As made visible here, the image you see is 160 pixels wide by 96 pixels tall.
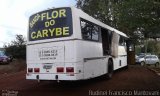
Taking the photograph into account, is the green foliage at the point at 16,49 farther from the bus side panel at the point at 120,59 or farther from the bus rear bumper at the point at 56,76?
the bus rear bumper at the point at 56,76

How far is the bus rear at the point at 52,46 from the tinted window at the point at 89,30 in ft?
3.07

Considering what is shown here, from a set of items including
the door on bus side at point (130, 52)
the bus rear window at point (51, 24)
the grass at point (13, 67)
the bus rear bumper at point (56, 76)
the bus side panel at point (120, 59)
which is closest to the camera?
the bus rear bumper at point (56, 76)

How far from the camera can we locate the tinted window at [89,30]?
13.7 m

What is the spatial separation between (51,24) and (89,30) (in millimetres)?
1903

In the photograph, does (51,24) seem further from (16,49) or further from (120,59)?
(16,49)

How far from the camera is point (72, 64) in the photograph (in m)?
12.5

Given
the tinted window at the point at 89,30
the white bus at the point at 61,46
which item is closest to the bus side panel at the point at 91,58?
the white bus at the point at 61,46

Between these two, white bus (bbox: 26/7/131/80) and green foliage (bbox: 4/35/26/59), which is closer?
white bus (bbox: 26/7/131/80)

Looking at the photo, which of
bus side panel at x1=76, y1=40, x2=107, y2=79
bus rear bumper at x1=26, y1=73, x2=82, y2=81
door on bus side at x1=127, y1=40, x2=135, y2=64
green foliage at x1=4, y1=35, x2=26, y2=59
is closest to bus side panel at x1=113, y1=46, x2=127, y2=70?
door on bus side at x1=127, y1=40, x2=135, y2=64

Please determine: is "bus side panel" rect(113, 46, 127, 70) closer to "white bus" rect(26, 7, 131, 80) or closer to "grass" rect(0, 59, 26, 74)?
"white bus" rect(26, 7, 131, 80)

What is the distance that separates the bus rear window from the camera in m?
A: 13.0

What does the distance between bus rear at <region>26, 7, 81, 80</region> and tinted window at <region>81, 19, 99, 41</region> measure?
3.07ft

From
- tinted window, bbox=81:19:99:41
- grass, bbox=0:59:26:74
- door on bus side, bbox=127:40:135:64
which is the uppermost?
tinted window, bbox=81:19:99:41

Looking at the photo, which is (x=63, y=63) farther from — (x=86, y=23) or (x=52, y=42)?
(x=86, y=23)
